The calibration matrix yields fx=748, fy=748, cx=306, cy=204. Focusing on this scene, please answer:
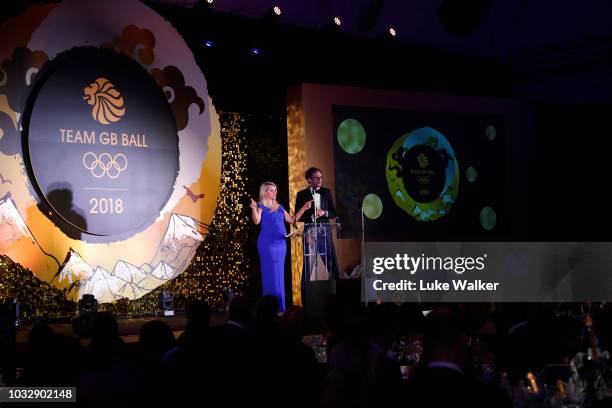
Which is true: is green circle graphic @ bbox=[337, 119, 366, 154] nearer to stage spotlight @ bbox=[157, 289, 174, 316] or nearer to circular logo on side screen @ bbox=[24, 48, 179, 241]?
circular logo on side screen @ bbox=[24, 48, 179, 241]

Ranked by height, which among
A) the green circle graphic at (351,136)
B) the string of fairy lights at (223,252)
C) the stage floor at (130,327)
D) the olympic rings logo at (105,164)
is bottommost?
the stage floor at (130,327)

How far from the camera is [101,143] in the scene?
26.8 feet

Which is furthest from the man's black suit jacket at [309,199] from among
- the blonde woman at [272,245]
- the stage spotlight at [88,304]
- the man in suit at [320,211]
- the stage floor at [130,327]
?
the stage spotlight at [88,304]

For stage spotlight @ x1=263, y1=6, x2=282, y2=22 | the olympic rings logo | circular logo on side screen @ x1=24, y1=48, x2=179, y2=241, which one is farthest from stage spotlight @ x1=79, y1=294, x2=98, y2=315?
stage spotlight @ x1=263, y1=6, x2=282, y2=22

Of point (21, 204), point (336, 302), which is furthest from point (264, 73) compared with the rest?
point (336, 302)

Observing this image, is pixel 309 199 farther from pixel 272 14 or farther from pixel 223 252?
pixel 272 14

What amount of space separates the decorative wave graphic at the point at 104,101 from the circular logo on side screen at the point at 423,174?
3.94 metres

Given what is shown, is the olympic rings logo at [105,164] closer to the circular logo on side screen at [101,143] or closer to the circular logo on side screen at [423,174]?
the circular logo on side screen at [101,143]

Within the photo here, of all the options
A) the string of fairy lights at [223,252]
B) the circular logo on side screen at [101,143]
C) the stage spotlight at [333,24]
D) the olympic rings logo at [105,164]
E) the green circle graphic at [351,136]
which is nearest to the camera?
the circular logo on side screen at [101,143]

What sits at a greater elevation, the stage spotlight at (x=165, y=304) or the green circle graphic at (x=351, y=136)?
the green circle graphic at (x=351, y=136)

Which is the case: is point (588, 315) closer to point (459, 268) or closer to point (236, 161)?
point (236, 161)

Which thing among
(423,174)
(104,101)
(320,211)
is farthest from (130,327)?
(423,174)

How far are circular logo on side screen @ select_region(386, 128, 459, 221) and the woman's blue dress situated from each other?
2.52 meters

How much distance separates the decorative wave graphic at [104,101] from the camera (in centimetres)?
816
